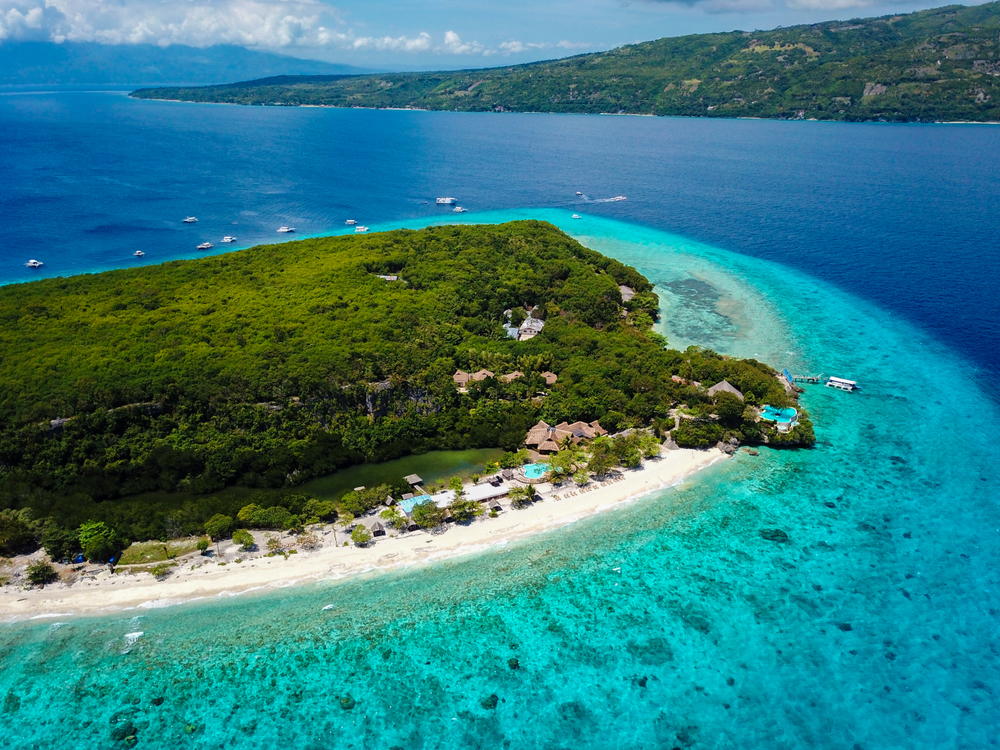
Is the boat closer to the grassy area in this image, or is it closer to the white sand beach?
the white sand beach

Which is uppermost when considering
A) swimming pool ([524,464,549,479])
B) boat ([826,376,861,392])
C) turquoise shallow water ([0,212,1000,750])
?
boat ([826,376,861,392])

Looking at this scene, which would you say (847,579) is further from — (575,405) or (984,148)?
(984,148)

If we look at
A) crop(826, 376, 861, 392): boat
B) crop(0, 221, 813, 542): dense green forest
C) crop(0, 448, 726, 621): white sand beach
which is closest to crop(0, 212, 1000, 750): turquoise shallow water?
crop(0, 448, 726, 621): white sand beach

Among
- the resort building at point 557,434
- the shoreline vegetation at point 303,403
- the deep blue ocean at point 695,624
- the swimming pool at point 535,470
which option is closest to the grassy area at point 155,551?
the shoreline vegetation at point 303,403

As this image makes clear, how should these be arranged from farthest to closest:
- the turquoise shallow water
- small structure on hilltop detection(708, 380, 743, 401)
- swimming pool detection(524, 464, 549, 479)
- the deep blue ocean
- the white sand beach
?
small structure on hilltop detection(708, 380, 743, 401)
swimming pool detection(524, 464, 549, 479)
the white sand beach
the deep blue ocean
the turquoise shallow water

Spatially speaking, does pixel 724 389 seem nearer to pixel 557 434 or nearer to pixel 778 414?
pixel 778 414
